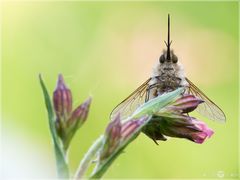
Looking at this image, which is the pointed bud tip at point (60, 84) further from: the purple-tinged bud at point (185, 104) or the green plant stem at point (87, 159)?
the purple-tinged bud at point (185, 104)

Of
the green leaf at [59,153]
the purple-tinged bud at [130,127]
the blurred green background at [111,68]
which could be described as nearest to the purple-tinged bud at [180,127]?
the purple-tinged bud at [130,127]

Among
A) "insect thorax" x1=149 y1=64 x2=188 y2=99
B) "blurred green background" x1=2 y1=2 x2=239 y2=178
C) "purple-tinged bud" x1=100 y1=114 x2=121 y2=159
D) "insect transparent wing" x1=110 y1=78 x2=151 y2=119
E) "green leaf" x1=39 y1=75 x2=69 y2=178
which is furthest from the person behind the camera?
"blurred green background" x1=2 y1=2 x2=239 y2=178

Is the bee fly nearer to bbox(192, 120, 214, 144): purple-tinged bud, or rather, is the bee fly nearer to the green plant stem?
bbox(192, 120, 214, 144): purple-tinged bud

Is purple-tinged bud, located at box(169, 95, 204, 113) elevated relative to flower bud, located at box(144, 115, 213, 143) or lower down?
elevated

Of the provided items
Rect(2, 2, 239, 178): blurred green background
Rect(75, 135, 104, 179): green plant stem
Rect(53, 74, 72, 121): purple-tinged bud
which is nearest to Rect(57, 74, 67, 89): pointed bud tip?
Rect(53, 74, 72, 121): purple-tinged bud

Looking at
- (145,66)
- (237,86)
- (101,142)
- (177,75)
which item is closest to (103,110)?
(145,66)

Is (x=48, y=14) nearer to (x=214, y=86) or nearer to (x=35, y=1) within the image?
(x=35, y=1)

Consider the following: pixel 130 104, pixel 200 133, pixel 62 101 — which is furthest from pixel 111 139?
pixel 130 104
